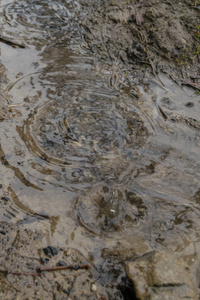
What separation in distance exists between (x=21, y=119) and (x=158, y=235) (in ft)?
6.96

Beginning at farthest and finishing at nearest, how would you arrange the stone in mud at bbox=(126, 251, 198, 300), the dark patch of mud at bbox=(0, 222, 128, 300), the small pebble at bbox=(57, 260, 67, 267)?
the small pebble at bbox=(57, 260, 67, 267) < the dark patch of mud at bbox=(0, 222, 128, 300) < the stone in mud at bbox=(126, 251, 198, 300)

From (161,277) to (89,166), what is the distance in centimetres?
143

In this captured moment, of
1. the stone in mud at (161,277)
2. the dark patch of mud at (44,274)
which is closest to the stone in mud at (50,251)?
the dark patch of mud at (44,274)

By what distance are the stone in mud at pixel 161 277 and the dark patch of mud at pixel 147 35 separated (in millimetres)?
2887

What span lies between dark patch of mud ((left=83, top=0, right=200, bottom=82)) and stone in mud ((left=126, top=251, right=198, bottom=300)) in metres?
2.89

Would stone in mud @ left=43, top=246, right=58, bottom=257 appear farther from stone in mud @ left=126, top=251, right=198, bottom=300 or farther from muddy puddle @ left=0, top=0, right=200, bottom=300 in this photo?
stone in mud @ left=126, top=251, right=198, bottom=300

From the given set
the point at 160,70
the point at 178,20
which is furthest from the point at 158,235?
the point at 178,20

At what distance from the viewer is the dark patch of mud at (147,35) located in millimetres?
5051

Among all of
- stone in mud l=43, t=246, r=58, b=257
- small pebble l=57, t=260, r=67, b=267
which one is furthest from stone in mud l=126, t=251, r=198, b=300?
stone in mud l=43, t=246, r=58, b=257

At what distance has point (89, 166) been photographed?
344cm

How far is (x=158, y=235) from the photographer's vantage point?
9.55ft

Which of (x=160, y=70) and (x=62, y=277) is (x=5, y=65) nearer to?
(x=160, y=70)

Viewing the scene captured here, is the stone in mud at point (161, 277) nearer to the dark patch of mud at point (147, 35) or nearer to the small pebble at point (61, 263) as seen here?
the small pebble at point (61, 263)

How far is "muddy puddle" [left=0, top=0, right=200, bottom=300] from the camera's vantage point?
2777 millimetres
